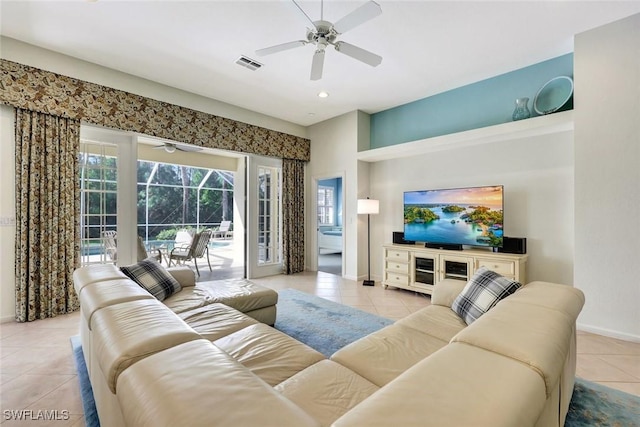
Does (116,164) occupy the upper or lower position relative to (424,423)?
upper

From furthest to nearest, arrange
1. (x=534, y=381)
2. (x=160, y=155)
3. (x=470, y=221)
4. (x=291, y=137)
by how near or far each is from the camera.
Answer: (x=160, y=155) < (x=291, y=137) < (x=470, y=221) < (x=534, y=381)

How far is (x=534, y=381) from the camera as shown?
0.83m

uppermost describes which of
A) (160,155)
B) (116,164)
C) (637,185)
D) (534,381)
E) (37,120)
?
(160,155)

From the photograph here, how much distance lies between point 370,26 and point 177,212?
32.6 ft

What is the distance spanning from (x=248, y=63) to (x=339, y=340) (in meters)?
3.22

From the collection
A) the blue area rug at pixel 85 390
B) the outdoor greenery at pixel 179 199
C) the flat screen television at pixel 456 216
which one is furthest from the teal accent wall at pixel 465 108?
the outdoor greenery at pixel 179 199

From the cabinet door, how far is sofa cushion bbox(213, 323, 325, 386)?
112 inches

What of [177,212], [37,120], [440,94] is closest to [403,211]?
[440,94]

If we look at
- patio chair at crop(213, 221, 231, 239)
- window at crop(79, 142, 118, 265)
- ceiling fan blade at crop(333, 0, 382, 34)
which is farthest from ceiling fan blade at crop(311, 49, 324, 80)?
patio chair at crop(213, 221, 231, 239)

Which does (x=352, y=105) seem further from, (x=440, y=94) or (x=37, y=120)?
(x=37, y=120)

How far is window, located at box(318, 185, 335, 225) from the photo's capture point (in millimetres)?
9570

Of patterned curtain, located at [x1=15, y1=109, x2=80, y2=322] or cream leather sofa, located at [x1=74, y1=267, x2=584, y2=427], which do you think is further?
patterned curtain, located at [x1=15, y1=109, x2=80, y2=322]

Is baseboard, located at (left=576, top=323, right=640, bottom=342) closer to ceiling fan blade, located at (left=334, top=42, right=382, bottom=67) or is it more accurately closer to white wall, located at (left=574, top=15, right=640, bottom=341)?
white wall, located at (left=574, top=15, right=640, bottom=341)

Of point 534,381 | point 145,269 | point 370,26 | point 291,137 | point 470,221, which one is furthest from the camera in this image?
point 291,137
